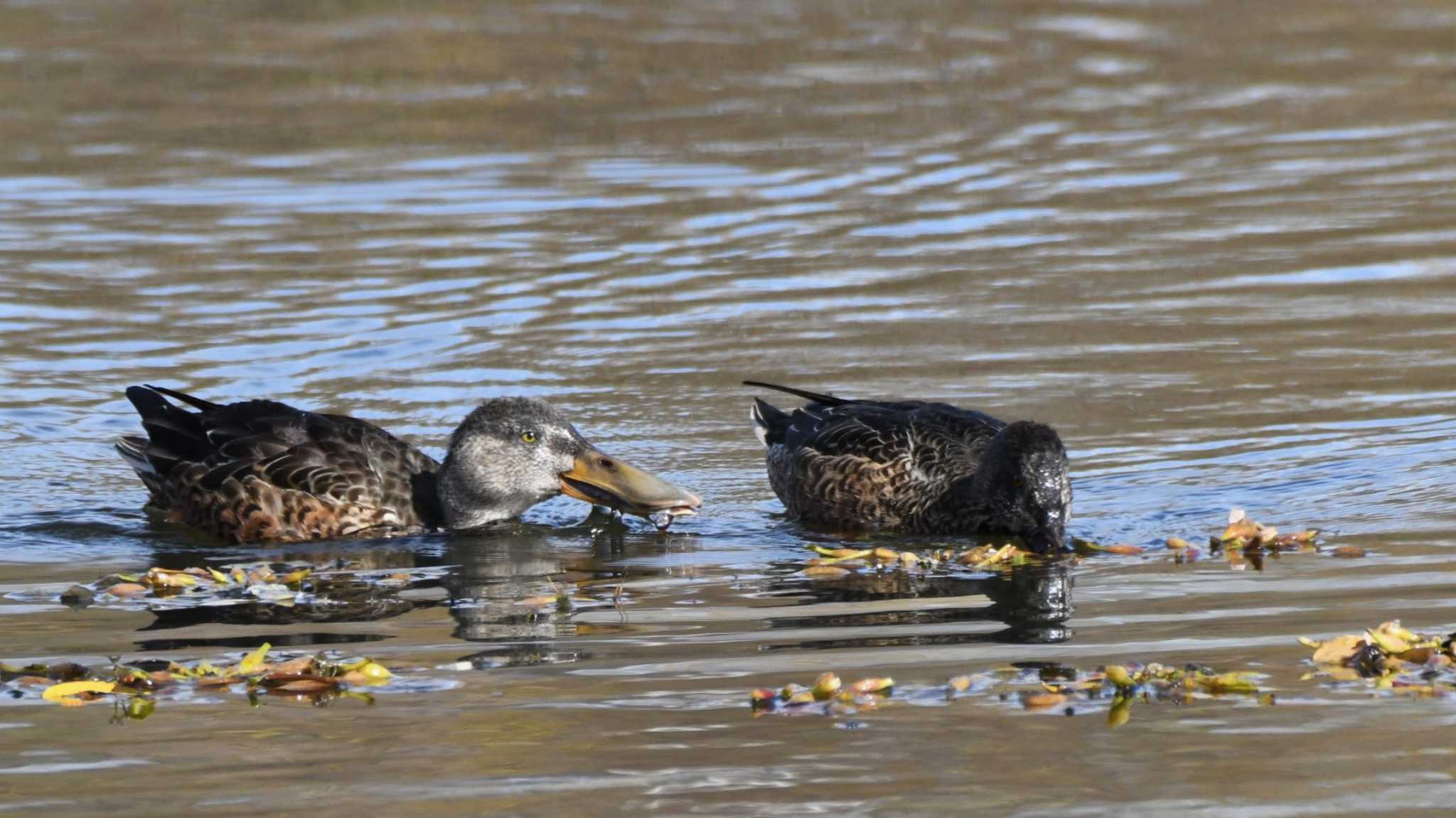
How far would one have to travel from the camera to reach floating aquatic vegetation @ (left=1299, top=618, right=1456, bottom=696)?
7.06m

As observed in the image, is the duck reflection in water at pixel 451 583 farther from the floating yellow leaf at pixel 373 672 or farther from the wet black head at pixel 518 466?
the floating yellow leaf at pixel 373 672

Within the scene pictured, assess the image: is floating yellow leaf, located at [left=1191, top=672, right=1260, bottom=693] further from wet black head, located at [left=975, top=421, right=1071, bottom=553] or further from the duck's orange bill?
the duck's orange bill

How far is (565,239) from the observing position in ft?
59.6

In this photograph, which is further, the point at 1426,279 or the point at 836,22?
the point at 836,22

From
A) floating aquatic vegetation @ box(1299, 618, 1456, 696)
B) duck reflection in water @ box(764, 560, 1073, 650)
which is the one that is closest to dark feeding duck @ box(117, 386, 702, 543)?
duck reflection in water @ box(764, 560, 1073, 650)

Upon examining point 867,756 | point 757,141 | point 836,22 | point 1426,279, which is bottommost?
point 867,756

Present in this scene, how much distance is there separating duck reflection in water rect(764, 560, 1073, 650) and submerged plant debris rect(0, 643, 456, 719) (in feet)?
4.62

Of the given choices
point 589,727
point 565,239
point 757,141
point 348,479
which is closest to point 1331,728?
point 589,727

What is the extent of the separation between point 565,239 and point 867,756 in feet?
39.4

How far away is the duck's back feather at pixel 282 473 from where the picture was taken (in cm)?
1077

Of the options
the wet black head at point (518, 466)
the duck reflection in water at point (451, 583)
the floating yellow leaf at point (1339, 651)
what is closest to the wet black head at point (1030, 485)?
the duck reflection in water at point (451, 583)

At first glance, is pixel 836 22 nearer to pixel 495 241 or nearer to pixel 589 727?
pixel 495 241

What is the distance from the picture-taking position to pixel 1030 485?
10062 millimetres

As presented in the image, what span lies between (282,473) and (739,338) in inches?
188
